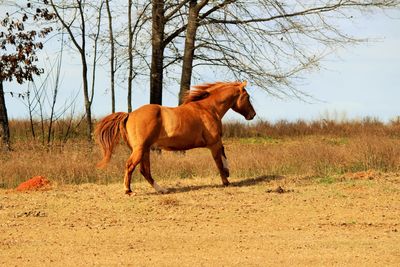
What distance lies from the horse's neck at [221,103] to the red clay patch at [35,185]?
3591 millimetres

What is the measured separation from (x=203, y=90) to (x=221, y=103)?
49 cm

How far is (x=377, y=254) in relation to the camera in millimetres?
8820

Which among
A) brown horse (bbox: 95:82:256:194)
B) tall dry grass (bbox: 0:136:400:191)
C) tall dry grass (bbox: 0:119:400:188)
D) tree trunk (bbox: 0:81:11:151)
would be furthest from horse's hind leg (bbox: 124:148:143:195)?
tree trunk (bbox: 0:81:11:151)

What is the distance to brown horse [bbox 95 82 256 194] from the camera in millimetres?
13508

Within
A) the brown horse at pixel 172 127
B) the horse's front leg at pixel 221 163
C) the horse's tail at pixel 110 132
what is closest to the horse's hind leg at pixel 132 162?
the brown horse at pixel 172 127

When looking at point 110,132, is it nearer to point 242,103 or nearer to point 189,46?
point 242,103

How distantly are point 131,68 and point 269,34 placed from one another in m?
4.62

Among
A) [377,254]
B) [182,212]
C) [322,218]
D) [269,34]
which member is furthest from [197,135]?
[269,34]

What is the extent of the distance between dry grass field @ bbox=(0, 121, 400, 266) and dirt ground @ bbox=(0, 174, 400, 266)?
0.02 meters

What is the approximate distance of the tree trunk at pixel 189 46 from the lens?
2269cm

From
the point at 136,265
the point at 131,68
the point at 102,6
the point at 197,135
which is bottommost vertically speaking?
the point at 136,265

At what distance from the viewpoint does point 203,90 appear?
1494 cm

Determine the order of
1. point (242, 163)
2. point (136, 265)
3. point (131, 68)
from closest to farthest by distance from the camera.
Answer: point (136, 265), point (242, 163), point (131, 68)

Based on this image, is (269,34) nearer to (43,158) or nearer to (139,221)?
(43,158)
